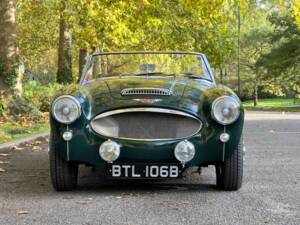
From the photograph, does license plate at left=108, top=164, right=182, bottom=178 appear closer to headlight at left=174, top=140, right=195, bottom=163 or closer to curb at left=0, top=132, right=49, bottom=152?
headlight at left=174, top=140, right=195, bottom=163

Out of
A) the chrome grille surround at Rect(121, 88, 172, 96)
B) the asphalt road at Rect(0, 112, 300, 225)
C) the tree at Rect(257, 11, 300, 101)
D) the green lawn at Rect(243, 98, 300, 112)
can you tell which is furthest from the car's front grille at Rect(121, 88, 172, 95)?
the tree at Rect(257, 11, 300, 101)

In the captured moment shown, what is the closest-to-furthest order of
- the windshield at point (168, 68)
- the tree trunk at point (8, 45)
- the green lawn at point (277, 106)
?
the windshield at point (168, 68), the tree trunk at point (8, 45), the green lawn at point (277, 106)

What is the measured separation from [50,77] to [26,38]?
38626 millimetres

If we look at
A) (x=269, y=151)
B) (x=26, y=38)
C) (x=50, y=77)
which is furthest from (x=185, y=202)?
(x=50, y=77)

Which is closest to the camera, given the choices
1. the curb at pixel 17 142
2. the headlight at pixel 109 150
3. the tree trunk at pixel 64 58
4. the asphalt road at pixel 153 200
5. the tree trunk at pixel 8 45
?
the asphalt road at pixel 153 200

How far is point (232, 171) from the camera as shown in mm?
5641

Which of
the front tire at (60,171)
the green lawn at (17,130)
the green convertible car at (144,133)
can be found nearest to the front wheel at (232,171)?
the green convertible car at (144,133)

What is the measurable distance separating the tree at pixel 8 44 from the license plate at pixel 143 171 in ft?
37.9

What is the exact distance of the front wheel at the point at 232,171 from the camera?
5625 mm

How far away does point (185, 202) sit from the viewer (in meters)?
5.23

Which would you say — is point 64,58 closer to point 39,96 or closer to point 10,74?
point 39,96

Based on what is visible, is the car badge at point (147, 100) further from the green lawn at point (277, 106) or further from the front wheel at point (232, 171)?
the green lawn at point (277, 106)

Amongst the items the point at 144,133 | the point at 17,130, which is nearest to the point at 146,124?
the point at 144,133

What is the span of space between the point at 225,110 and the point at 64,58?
22.0 meters
